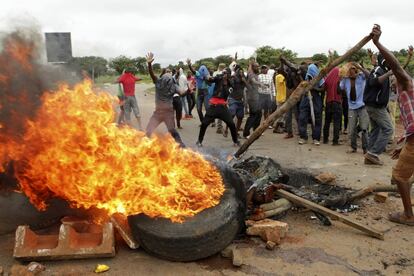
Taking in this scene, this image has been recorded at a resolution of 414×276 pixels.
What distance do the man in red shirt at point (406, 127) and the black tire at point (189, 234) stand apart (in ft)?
8.38

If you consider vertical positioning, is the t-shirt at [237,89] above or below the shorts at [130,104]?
above

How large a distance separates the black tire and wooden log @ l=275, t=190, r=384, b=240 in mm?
1161

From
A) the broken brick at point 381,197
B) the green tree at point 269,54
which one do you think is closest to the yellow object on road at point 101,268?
the broken brick at point 381,197

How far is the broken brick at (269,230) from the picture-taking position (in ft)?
15.5

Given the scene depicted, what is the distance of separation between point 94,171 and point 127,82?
7644 mm

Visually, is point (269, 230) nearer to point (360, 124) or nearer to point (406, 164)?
point (406, 164)

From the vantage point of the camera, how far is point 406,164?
537 cm

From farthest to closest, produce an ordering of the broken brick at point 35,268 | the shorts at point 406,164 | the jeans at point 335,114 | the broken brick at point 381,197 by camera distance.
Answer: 1. the jeans at point 335,114
2. the broken brick at point 381,197
3. the shorts at point 406,164
4. the broken brick at point 35,268

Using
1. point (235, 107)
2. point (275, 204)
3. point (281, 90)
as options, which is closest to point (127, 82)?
point (235, 107)

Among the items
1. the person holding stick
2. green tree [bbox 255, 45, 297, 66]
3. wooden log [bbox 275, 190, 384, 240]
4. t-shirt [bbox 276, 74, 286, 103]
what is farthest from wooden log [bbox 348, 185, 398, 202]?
green tree [bbox 255, 45, 297, 66]

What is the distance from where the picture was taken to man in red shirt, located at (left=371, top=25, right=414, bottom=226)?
17.4 feet

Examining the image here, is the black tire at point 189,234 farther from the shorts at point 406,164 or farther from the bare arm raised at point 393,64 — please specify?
the bare arm raised at point 393,64

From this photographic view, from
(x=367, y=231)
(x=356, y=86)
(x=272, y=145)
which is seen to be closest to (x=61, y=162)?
(x=367, y=231)

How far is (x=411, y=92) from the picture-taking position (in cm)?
533
